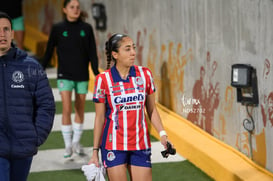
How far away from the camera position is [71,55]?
9.57m

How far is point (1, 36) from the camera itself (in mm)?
5387

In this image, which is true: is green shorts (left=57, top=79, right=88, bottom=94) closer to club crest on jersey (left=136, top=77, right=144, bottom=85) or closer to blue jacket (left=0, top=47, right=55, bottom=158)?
club crest on jersey (left=136, top=77, right=144, bottom=85)

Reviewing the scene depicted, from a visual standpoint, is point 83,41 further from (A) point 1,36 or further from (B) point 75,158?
(A) point 1,36

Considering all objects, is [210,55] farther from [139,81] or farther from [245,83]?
[139,81]

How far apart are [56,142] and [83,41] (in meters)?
1.97

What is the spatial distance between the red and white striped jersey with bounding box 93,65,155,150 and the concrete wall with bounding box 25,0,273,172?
6.23 feet

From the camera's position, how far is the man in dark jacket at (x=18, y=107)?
5.41m

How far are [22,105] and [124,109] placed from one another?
1069 mm

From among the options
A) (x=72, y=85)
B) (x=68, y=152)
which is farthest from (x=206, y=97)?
(x=68, y=152)

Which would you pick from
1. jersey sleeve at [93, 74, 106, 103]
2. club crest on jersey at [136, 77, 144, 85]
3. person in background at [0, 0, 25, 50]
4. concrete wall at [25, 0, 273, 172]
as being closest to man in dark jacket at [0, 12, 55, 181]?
jersey sleeve at [93, 74, 106, 103]

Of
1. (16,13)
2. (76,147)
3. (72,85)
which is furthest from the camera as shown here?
(16,13)

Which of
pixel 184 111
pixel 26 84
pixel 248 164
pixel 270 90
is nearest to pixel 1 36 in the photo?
pixel 26 84

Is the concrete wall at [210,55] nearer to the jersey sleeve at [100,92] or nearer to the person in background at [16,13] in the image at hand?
the jersey sleeve at [100,92]

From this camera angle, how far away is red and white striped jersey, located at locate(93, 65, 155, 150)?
6191 millimetres
